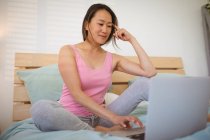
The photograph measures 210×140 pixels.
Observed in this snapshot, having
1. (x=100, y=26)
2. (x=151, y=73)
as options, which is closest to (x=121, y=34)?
(x=100, y=26)

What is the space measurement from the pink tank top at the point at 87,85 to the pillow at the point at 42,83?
43 cm

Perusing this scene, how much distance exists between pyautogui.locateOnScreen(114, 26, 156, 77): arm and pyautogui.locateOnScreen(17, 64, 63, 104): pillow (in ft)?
1.62

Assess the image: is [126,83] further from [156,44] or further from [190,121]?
[190,121]

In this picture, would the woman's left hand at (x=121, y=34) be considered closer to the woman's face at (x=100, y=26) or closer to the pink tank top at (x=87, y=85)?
the woman's face at (x=100, y=26)

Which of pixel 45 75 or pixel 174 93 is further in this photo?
pixel 45 75

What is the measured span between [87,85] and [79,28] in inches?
40.0

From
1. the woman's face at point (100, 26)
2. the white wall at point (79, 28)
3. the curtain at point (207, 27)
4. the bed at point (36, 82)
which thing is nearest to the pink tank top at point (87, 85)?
the woman's face at point (100, 26)

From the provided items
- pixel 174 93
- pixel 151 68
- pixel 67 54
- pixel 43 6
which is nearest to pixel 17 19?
pixel 43 6

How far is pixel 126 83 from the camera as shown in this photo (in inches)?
82.2

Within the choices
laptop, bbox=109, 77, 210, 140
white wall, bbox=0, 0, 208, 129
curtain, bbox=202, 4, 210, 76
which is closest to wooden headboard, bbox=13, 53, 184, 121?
white wall, bbox=0, 0, 208, 129

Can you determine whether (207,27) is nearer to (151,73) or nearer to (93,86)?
(151,73)

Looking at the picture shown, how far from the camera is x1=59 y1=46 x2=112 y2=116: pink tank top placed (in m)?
1.17

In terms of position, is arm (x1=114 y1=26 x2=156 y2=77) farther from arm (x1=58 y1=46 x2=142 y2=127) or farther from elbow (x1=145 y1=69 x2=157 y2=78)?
arm (x1=58 y1=46 x2=142 y2=127)

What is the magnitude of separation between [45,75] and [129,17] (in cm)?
102
